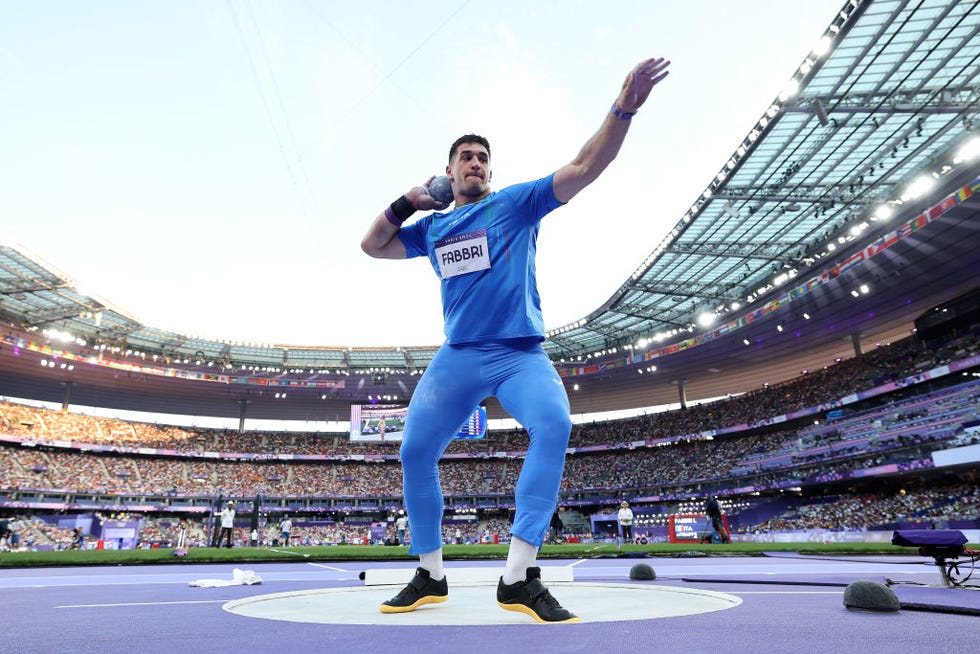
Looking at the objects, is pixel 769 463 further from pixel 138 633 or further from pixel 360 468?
pixel 138 633

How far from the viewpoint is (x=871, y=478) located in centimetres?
2817

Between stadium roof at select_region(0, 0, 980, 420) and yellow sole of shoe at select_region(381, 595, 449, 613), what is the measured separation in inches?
729

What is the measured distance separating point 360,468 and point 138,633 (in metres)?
46.5

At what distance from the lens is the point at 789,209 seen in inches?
920

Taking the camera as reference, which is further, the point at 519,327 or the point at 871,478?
the point at 871,478

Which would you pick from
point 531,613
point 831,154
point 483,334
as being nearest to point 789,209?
point 831,154

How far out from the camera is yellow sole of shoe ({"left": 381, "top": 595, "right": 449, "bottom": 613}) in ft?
8.80

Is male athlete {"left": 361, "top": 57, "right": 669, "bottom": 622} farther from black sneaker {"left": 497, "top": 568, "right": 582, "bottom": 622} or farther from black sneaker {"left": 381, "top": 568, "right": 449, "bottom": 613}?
black sneaker {"left": 497, "top": 568, "right": 582, "bottom": 622}

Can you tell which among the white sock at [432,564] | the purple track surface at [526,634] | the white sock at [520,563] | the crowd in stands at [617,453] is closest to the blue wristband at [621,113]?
the white sock at [520,563]

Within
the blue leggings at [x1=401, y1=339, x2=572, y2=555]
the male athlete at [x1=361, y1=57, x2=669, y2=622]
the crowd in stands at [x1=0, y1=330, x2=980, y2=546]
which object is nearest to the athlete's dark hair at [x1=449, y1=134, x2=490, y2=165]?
the male athlete at [x1=361, y1=57, x2=669, y2=622]

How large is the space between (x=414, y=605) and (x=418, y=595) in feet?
0.17

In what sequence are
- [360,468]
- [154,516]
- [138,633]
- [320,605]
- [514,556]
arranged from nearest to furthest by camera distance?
1. [138,633]
2. [514,556]
3. [320,605]
4. [154,516]
5. [360,468]

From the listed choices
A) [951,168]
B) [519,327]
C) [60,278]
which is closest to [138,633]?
[519,327]

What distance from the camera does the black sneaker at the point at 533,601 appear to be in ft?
7.41
